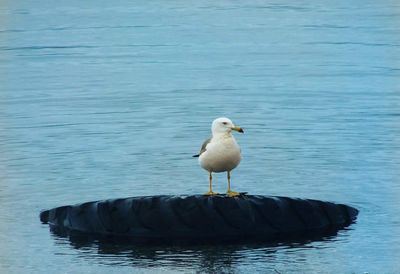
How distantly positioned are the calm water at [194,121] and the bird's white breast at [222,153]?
1194mm

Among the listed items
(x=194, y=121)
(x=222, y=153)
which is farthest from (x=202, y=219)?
(x=194, y=121)

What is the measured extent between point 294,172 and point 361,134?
12.7 ft

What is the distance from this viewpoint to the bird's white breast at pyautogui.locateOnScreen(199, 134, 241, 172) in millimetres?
18250

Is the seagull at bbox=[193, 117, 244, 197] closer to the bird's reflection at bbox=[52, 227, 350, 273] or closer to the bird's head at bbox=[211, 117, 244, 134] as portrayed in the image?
the bird's head at bbox=[211, 117, 244, 134]

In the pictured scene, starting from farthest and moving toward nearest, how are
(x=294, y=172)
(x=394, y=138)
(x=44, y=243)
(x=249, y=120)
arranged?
(x=249, y=120) < (x=394, y=138) < (x=294, y=172) < (x=44, y=243)

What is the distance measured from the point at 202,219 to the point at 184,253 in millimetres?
973

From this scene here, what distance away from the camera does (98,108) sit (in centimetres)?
2975

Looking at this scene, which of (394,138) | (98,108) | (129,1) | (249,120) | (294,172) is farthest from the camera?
(129,1)

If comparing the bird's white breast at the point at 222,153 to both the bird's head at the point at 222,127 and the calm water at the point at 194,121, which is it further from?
the calm water at the point at 194,121

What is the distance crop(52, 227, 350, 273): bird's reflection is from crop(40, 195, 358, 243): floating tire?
0.27 m

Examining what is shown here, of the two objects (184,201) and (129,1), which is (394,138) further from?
(129,1)

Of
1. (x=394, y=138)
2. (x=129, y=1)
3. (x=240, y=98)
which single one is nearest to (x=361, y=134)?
(x=394, y=138)

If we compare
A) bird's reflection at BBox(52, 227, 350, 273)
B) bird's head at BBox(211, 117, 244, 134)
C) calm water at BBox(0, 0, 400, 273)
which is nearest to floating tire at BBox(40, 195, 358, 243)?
bird's reflection at BBox(52, 227, 350, 273)

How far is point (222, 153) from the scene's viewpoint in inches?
719
